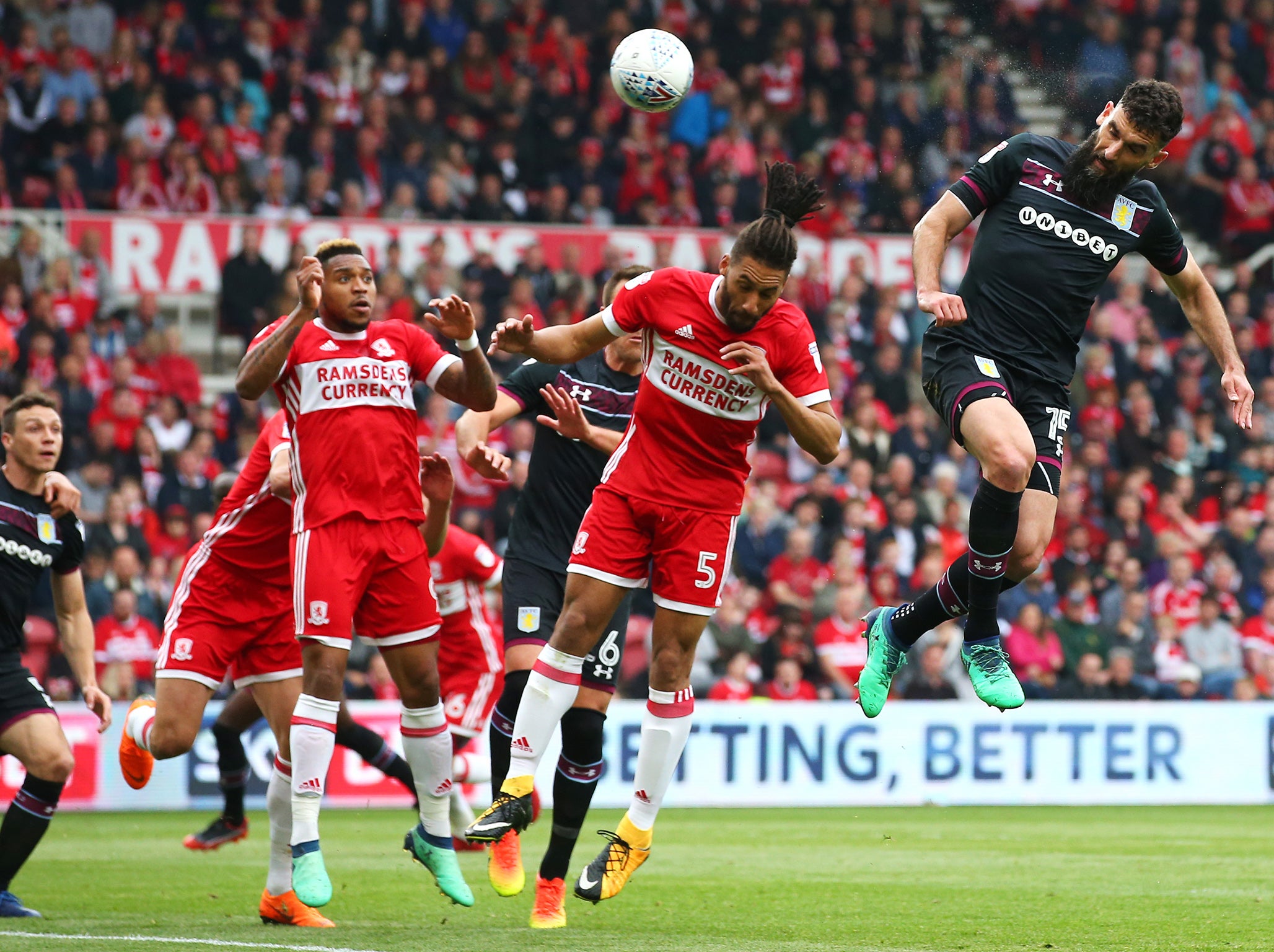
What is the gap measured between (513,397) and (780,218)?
2.16 m

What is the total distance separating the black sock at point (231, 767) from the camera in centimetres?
1027

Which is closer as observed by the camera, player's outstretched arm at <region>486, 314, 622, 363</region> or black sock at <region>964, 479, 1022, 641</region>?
player's outstretched arm at <region>486, 314, 622, 363</region>

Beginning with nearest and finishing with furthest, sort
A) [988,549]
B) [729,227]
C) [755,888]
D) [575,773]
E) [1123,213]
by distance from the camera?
[988,549] < [1123,213] < [575,773] < [755,888] < [729,227]

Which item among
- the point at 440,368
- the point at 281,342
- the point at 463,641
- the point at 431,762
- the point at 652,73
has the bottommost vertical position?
the point at 463,641

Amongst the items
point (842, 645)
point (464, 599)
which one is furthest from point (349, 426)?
point (842, 645)

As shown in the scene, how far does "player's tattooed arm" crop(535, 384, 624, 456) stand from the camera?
787 centimetres

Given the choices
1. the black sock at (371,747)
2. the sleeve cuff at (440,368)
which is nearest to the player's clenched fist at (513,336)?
the sleeve cuff at (440,368)

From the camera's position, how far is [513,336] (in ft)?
23.3

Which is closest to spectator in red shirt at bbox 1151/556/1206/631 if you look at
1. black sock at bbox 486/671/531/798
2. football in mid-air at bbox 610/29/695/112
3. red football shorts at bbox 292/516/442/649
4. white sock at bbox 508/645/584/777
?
football in mid-air at bbox 610/29/695/112

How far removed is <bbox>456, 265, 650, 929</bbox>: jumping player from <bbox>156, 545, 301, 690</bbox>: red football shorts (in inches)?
43.1

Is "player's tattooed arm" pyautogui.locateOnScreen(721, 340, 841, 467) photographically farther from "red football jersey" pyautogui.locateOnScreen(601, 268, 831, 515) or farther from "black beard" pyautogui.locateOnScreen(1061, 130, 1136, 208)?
"black beard" pyautogui.locateOnScreen(1061, 130, 1136, 208)

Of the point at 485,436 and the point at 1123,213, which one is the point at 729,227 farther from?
the point at 1123,213

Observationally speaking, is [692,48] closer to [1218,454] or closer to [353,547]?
[1218,454]

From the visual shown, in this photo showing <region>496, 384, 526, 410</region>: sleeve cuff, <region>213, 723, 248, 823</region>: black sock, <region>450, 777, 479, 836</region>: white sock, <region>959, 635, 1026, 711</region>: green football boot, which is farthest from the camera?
<region>450, 777, 479, 836</region>: white sock
